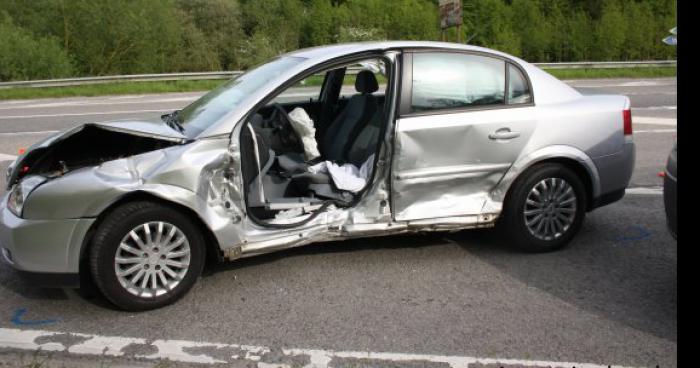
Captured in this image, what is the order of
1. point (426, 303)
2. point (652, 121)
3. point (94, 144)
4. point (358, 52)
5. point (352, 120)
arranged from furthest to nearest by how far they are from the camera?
point (652, 121)
point (352, 120)
point (358, 52)
point (94, 144)
point (426, 303)

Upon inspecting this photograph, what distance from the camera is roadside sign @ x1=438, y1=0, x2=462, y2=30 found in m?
20.4

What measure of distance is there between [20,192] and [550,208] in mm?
3568

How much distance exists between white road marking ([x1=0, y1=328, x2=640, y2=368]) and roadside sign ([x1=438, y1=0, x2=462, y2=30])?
58.9ft

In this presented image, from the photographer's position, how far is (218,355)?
3.38m

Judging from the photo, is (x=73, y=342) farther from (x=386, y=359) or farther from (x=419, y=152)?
(x=419, y=152)

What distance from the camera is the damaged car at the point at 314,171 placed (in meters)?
3.76

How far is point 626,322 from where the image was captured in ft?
12.3

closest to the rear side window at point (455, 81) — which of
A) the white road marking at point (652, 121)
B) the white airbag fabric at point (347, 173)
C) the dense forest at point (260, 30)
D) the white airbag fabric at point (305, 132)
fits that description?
the white airbag fabric at point (347, 173)

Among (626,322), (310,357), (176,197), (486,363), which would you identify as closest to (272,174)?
(176,197)

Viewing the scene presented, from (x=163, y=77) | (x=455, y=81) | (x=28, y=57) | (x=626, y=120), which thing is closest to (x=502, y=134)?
(x=455, y=81)

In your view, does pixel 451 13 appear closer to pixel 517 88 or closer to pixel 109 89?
pixel 109 89

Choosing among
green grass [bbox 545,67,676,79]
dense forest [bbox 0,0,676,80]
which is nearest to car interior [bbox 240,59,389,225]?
green grass [bbox 545,67,676,79]

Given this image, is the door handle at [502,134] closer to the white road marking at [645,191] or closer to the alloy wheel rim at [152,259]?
the alloy wheel rim at [152,259]

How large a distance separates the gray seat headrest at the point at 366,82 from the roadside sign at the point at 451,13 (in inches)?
614
